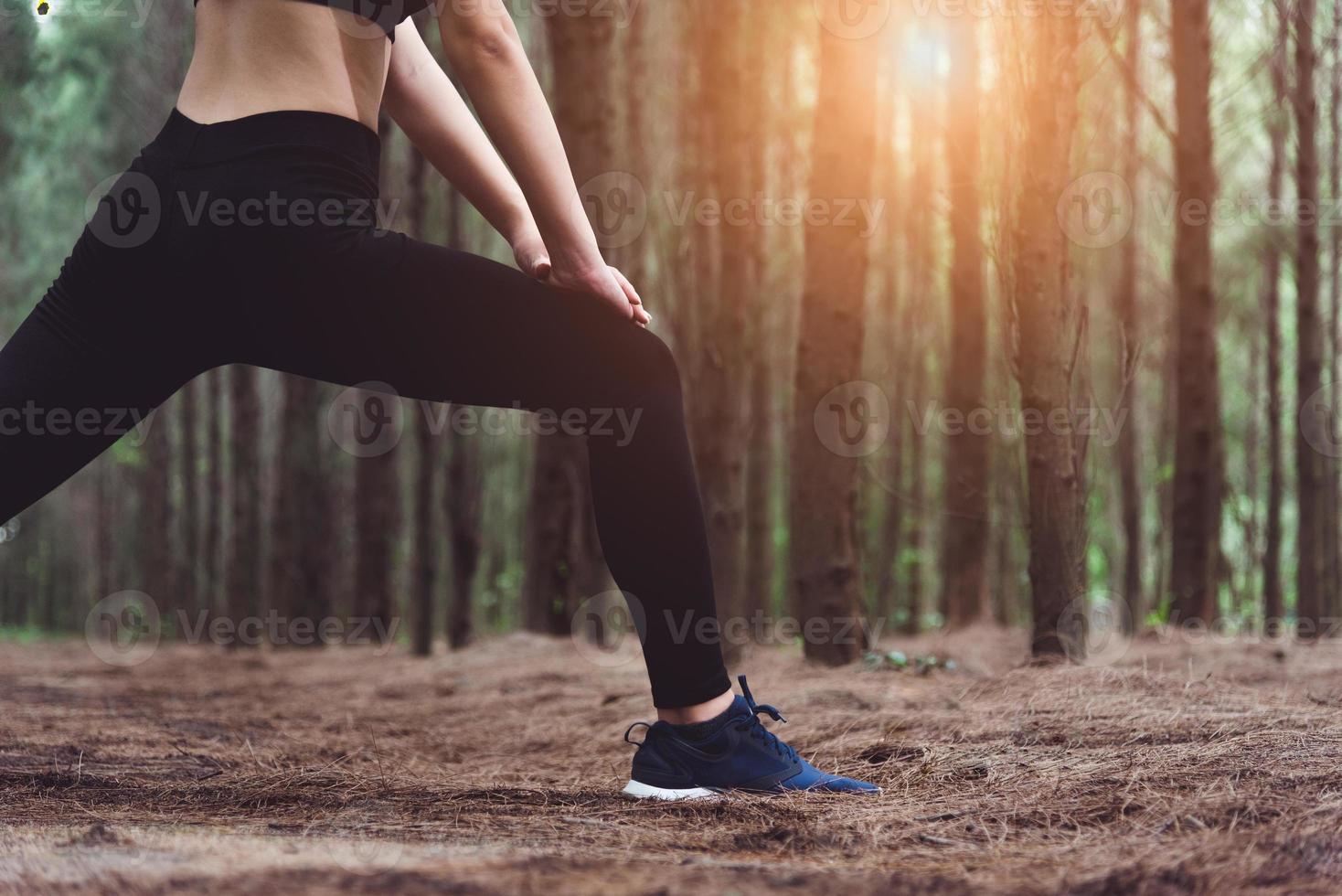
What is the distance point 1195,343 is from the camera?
27.7 ft

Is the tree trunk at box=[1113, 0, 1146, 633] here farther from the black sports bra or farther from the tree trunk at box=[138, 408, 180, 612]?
the tree trunk at box=[138, 408, 180, 612]

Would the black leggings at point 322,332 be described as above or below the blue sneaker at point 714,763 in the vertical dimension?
above

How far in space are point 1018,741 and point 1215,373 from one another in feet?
21.4

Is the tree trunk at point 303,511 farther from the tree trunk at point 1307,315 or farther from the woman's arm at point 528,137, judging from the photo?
the woman's arm at point 528,137

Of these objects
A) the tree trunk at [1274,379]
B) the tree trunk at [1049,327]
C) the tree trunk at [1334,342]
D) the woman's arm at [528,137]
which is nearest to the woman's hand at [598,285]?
the woman's arm at [528,137]

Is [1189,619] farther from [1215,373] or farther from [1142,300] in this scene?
[1142,300]

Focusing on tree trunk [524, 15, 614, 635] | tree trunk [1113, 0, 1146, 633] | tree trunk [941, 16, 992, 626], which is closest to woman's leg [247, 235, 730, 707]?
tree trunk [524, 15, 614, 635]

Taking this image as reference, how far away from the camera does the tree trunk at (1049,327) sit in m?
4.76

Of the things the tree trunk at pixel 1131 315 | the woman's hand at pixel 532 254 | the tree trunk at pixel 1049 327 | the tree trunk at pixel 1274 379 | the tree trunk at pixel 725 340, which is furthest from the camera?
the tree trunk at pixel 1274 379

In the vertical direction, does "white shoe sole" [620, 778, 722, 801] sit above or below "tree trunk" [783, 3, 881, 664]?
below

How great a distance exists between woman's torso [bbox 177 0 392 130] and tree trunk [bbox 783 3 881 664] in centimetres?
416

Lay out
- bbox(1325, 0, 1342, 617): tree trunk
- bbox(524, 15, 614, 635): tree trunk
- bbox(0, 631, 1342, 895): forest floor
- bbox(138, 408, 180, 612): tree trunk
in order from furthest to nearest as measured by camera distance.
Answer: bbox(138, 408, 180, 612): tree trunk, bbox(1325, 0, 1342, 617): tree trunk, bbox(524, 15, 614, 635): tree trunk, bbox(0, 631, 1342, 895): forest floor

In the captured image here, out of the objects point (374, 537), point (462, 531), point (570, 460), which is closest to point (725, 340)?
point (570, 460)

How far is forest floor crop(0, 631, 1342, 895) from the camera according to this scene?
160cm
